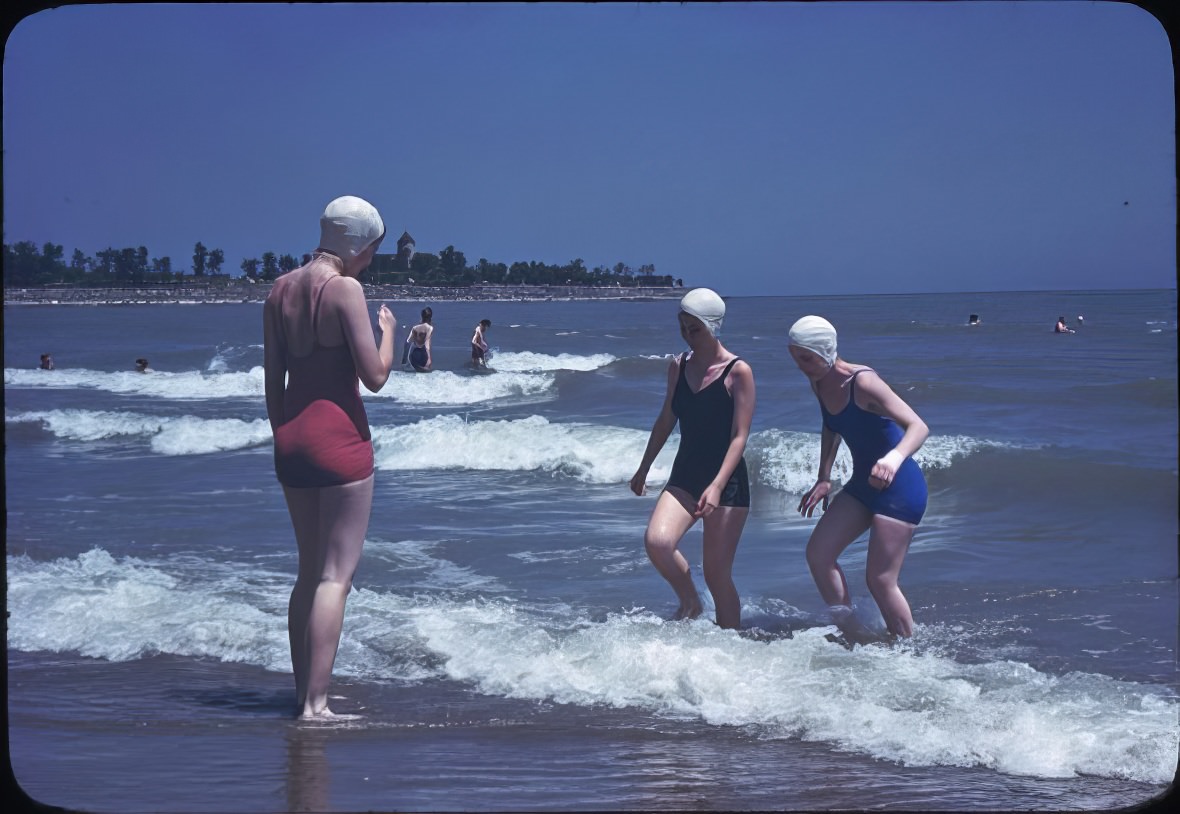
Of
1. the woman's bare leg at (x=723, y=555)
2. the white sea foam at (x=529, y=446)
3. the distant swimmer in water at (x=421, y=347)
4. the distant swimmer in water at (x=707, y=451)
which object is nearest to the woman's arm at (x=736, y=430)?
the distant swimmer in water at (x=707, y=451)

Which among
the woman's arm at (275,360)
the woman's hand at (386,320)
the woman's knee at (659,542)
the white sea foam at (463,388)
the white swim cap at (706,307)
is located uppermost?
the white swim cap at (706,307)

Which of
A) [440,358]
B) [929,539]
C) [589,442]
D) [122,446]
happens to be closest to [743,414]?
[929,539]

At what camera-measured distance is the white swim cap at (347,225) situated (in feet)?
14.7

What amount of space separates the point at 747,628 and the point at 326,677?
2552 mm

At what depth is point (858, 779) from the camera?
13.9 ft

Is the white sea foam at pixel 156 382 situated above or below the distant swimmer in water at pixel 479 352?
below

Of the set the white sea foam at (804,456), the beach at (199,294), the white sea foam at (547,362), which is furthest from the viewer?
the beach at (199,294)

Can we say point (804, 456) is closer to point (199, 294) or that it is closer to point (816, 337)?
point (816, 337)

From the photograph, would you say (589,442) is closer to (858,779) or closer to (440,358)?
(858,779)

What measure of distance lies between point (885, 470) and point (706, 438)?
0.91 m

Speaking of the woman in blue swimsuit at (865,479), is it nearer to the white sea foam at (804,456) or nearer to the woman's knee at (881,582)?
the woman's knee at (881,582)

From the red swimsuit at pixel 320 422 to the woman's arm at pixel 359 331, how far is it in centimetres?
9

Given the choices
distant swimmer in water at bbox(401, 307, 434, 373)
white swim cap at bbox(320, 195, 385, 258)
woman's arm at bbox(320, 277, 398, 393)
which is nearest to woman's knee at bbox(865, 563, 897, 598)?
woman's arm at bbox(320, 277, 398, 393)

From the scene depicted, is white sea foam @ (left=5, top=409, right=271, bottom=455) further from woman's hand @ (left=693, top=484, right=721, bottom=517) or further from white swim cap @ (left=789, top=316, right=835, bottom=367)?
white swim cap @ (left=789, top=316, right=835, bottom=367)
